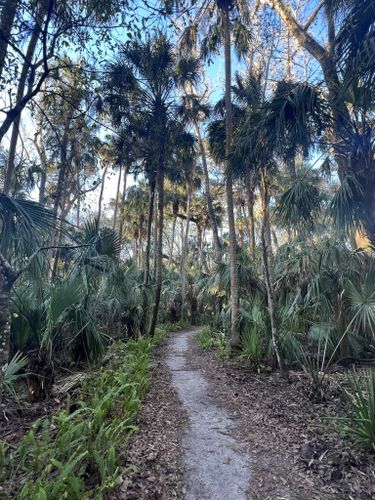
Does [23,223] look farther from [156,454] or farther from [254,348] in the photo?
[254,348]

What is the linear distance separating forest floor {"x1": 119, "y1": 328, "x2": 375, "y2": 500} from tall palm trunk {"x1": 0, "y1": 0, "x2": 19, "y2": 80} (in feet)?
18.0

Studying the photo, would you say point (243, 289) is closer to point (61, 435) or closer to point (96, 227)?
point (96, 227)

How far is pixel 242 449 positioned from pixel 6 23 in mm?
6584

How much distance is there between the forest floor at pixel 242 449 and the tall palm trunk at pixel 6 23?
5.50 meters

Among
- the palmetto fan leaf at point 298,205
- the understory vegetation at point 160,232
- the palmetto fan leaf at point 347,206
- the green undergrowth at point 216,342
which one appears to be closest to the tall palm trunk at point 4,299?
the understory vegetation at point 160,232

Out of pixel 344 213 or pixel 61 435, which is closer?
pixel 61 435

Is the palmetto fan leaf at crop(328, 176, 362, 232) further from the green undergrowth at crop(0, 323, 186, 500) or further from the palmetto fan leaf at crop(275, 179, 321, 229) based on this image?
the green undergrowth at crop(0, 323, 186, 500)

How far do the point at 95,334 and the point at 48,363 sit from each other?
130cm

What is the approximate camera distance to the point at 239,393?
19.5 ft

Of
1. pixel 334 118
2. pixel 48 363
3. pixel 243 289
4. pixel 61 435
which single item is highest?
pixel 334 118

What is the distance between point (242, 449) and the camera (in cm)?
388

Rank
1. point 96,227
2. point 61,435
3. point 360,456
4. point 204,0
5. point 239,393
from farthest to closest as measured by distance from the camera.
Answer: point 204,0, point 96,227, point 239,393, point 360,456, point 61,435

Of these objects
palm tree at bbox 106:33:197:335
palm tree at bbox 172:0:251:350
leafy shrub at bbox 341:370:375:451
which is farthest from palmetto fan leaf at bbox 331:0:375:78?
palm tree at bbox 106:33:197:335

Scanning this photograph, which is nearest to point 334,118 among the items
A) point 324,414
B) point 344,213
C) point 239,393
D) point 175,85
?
point 344,213
